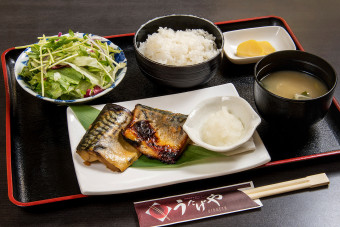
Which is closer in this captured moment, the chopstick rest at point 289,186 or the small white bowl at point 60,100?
the chopstick rest at point 289,186

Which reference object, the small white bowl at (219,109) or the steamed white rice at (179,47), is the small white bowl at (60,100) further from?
the small white bowl at (219,109)

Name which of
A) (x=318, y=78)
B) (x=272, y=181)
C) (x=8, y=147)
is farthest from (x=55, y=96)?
(x=318, y=78)

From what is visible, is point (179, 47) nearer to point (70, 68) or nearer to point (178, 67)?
point (178, 67)

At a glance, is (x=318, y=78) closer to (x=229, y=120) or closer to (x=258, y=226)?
(x=229, y=120)

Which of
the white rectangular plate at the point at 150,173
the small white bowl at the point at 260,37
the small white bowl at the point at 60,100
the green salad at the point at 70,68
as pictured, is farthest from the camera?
the small white bowl at the point at 260,37

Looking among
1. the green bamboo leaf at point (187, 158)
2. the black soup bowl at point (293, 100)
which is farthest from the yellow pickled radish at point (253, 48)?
the green bamboo leaf at point (187, 158)

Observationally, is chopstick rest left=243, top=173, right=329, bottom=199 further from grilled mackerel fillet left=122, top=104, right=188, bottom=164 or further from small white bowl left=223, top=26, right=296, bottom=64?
small white bowl left=223, top=26, right=296, bottom=64

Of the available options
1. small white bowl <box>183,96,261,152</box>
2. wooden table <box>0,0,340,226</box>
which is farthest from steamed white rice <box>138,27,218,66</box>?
wooden table <box>0,0,340,226</box>
